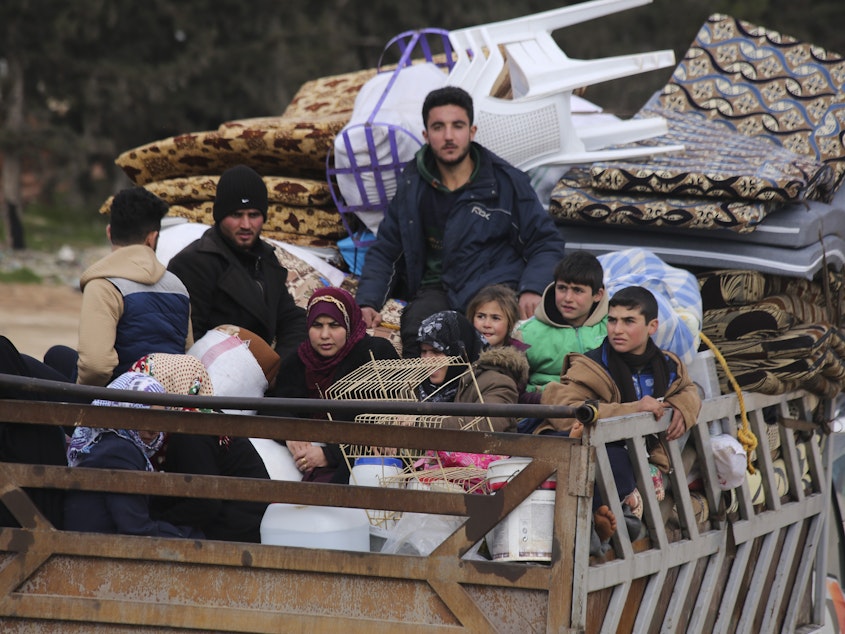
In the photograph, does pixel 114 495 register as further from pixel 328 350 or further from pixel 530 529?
pixel 328 350

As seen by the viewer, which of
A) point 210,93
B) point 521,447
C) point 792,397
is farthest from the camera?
point 210,93

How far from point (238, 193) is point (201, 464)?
1602 millimetres

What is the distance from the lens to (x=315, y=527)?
3684 millimetres

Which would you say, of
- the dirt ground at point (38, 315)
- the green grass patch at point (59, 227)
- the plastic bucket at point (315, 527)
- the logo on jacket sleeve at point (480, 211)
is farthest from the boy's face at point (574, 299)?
the green grass patch at point (59, 227)

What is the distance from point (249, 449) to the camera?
4.32 m

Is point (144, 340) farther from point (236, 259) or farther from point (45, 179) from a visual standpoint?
point (45, 179)

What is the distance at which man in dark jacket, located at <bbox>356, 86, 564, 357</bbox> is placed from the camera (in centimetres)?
571

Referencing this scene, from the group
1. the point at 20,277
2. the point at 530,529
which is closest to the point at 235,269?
the point at 530,529

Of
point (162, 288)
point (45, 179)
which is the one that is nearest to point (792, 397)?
point (162, 288)

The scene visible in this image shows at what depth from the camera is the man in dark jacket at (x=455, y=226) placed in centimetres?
571

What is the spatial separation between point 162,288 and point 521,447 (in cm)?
190

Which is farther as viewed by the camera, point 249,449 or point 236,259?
point 236,259

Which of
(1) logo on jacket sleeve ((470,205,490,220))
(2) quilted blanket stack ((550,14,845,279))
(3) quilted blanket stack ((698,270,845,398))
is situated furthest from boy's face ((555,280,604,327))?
(2) quilted blanket stack ((550,14,845,279))

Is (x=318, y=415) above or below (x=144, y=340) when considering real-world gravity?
below
